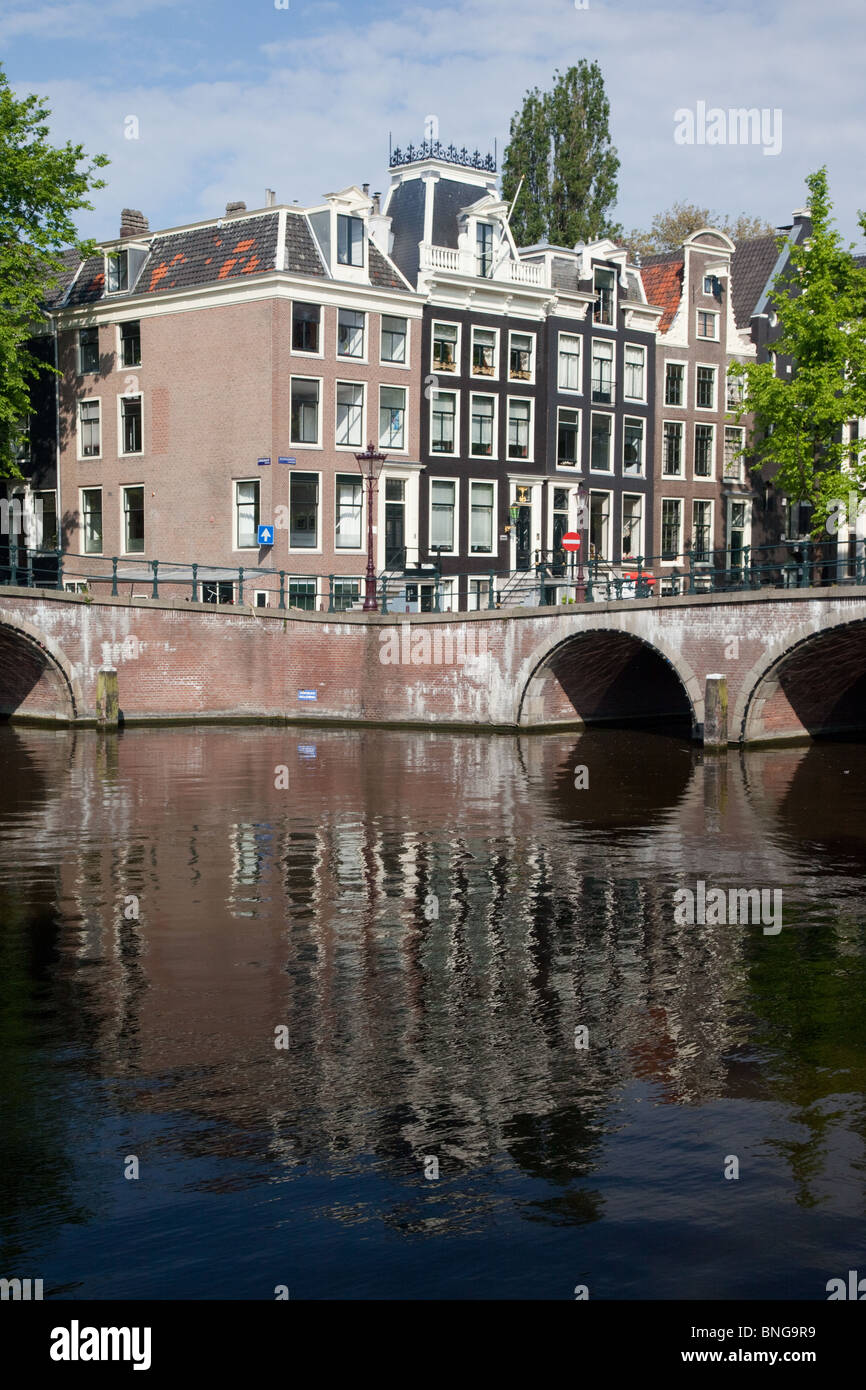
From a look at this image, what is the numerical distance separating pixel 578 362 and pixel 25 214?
60.4 feet

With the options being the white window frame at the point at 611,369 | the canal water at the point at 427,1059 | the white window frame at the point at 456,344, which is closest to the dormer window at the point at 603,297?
the white window frame at the point at 611,369

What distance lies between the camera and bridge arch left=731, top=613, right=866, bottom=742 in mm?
30688

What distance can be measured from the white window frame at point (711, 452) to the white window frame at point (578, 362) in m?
5.91

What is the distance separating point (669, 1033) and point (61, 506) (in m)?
38.3

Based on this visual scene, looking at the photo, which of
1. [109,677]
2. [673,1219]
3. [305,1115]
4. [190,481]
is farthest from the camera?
[190,481]

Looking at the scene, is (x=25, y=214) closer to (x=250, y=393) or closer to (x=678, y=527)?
(x=250, y=393)

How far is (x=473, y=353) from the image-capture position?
150 ft

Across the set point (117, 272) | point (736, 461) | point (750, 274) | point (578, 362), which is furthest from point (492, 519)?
point (750, 274)

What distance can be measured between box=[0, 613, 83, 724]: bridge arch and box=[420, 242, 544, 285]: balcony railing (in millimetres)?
17180

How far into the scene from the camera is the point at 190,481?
140 ft

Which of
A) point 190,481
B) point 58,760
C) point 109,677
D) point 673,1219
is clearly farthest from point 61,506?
point 673,1219

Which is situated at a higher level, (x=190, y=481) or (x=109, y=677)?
(x=190, y=481)
